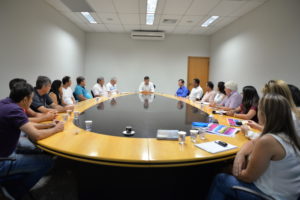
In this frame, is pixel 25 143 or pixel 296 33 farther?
pixel 296 33

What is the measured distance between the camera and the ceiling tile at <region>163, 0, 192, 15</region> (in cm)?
396

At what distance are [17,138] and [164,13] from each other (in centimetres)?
435

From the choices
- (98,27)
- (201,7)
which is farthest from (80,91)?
(201,7)

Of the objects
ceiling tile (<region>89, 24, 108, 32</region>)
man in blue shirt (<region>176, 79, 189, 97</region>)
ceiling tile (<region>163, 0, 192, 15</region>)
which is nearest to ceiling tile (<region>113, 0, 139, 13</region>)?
ceiling tile (<region>163, 0, 192, 15</region>)

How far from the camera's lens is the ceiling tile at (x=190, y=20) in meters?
4.91

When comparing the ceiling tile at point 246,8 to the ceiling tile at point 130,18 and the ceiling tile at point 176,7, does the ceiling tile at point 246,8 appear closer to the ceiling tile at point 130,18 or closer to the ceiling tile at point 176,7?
the ceiling tile at point 176,7

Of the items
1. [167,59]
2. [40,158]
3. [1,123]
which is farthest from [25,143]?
[167,59]

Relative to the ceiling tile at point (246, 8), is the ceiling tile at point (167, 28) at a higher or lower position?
higher

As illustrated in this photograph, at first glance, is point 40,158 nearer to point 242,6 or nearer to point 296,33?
point 296,33

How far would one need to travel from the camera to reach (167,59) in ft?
23.3

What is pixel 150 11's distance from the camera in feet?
15.0

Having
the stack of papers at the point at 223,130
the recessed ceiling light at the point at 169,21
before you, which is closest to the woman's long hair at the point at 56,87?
the stack of papers at the point at 223,130

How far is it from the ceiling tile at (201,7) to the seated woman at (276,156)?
356 centimetres

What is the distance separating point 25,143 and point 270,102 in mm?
2283
